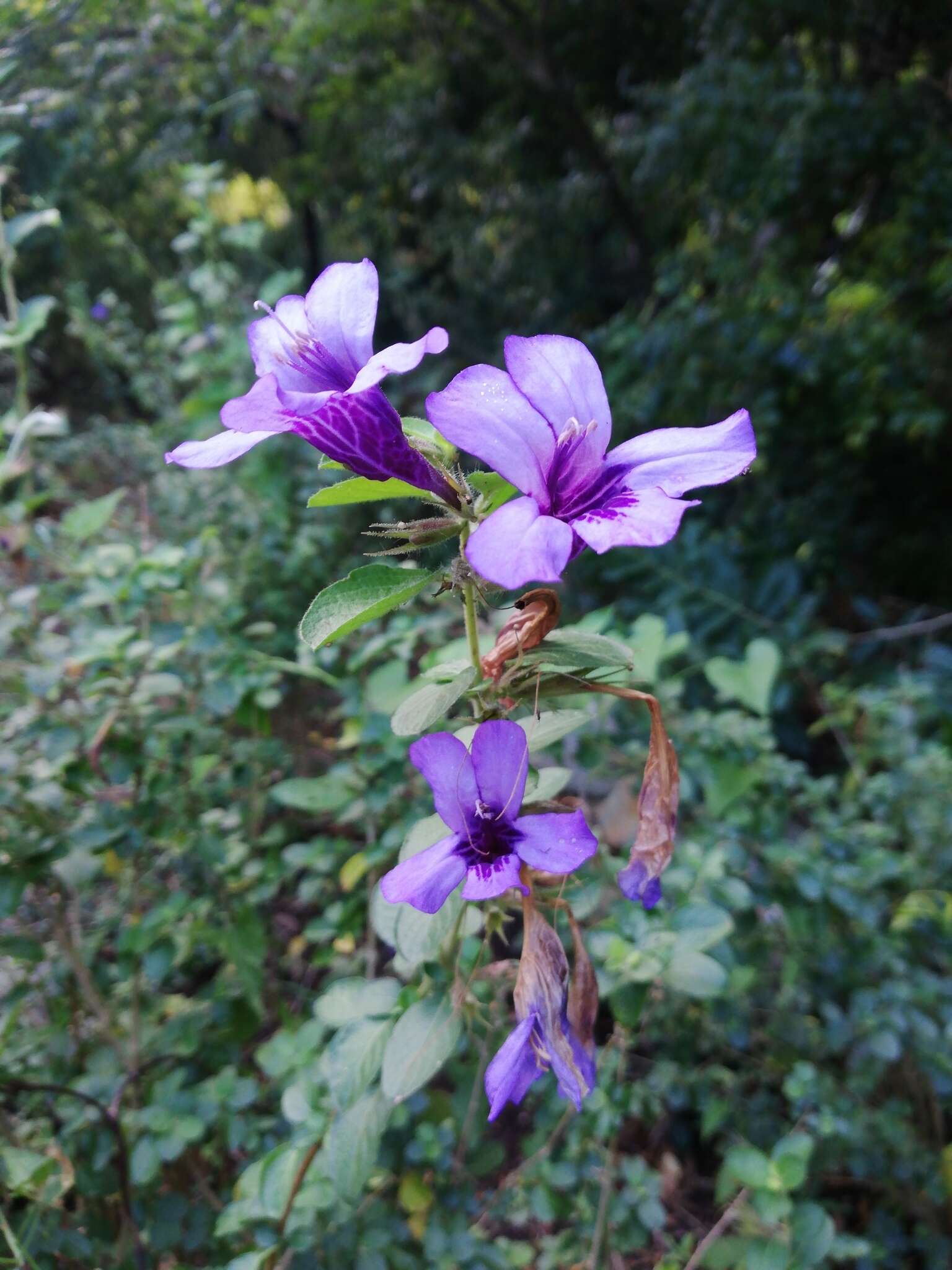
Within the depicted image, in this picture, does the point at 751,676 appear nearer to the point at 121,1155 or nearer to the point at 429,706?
A: the point at 429,706

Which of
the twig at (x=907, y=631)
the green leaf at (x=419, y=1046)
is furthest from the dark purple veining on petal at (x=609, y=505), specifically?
the twig at (x=907, y=631)

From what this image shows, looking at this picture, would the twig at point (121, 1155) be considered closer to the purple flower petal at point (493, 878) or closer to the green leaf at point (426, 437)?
the purple flower petal at point (493, 878)

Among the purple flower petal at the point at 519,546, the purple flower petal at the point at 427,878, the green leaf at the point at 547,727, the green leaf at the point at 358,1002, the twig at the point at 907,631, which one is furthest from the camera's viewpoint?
the twig at the point at 907,631

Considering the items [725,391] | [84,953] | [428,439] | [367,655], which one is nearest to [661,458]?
[428,439]

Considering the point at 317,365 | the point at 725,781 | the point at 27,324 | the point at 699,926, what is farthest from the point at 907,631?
the point at 27,324

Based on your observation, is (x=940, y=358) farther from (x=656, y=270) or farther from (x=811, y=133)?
(x=656, y=270)

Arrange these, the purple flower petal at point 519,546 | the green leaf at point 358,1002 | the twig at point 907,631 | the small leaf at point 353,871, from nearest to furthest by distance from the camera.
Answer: the purple flower petal at point 519,546
the green leaf at point 358,1002
the small leaf at point 353,871
the twig at point 907,631

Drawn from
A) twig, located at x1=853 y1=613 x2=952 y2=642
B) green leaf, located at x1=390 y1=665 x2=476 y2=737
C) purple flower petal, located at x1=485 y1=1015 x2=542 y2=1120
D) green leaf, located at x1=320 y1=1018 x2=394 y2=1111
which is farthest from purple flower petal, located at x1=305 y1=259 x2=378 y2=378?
twig, located at x1=853 y1=613 x2=952 y2=642

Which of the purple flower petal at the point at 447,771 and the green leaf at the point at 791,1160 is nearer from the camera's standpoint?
the purple flower petal at the point at 447,771
